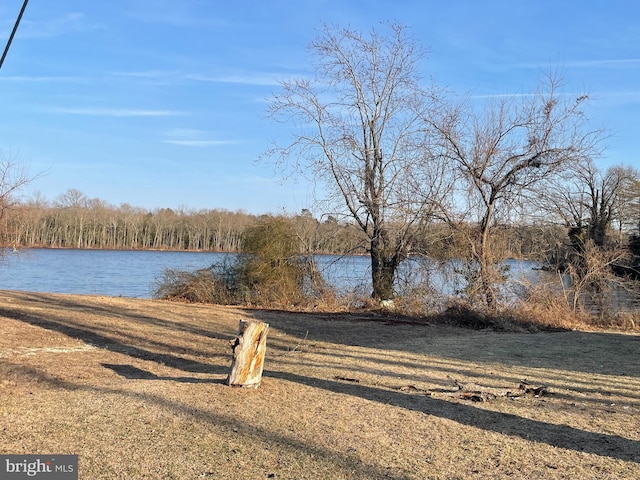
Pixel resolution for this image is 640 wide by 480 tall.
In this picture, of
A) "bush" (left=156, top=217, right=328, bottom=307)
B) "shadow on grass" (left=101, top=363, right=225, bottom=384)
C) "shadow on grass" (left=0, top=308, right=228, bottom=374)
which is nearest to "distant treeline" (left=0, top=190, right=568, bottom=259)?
"bush" (left=156, top=217, right=328, bottom=307)

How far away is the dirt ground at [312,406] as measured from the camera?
13.8ft

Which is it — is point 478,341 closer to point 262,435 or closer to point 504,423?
point 504,423

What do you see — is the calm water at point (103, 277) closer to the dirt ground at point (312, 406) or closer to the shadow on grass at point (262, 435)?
the dirt ground at point (312, 406)

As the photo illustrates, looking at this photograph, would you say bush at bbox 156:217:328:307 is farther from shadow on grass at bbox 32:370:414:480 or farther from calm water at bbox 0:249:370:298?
shadow on grass at bbox 32:370:414:480

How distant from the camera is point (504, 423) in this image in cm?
550

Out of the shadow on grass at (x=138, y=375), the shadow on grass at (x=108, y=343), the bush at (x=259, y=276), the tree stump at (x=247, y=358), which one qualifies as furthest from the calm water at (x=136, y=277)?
the tree stump at (x=247, y=358)

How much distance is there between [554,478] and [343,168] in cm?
1513

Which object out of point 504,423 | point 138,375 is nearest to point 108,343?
point 138,375

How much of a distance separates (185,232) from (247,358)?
61.2 meters

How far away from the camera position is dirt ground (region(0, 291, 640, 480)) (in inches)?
166

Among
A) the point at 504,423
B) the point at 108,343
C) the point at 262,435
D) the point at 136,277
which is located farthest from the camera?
the point at 136,277

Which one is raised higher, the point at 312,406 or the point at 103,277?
the point at 312,406

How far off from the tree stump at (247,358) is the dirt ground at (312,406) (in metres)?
0.18

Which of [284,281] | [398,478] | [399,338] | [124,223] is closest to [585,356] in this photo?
[399,338]
